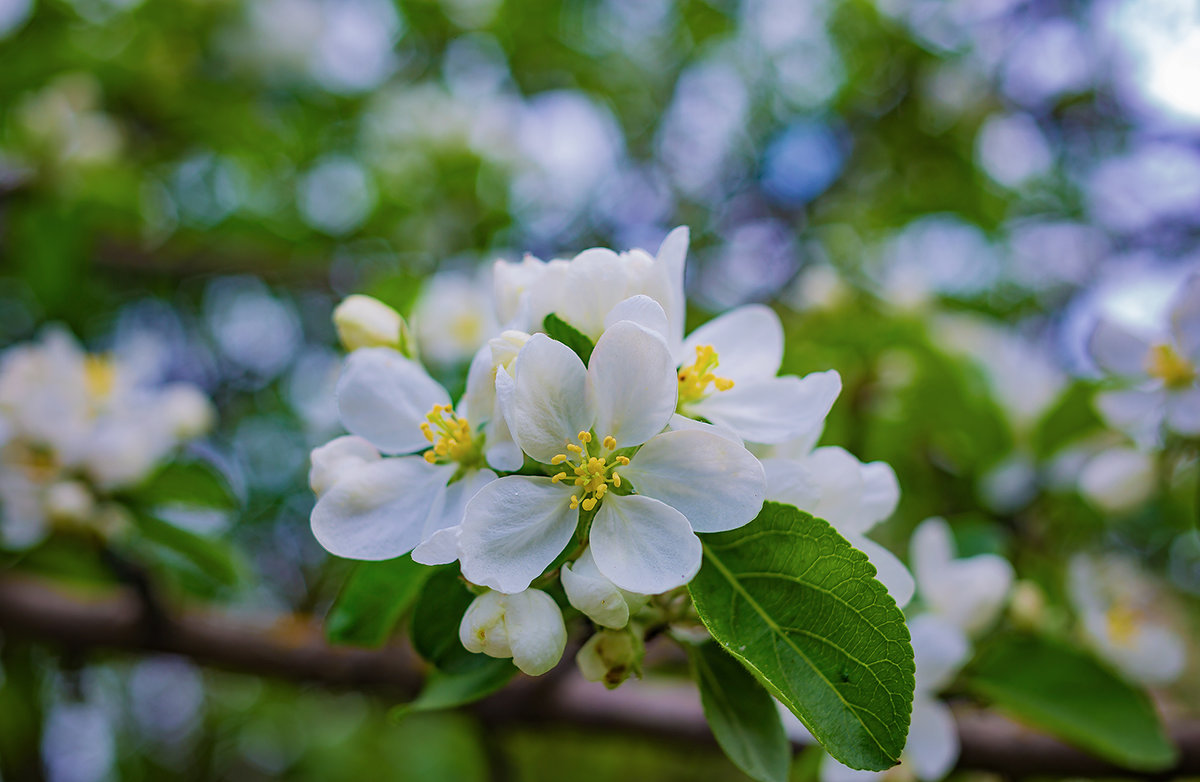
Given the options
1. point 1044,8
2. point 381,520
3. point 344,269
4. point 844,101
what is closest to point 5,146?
point 344,269

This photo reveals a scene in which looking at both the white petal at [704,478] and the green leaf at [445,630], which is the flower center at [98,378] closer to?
the green leaf at [445,630]

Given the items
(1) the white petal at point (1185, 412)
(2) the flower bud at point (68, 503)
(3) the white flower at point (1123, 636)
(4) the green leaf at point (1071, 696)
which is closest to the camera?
(4) the green leaf at point (1071, 696)

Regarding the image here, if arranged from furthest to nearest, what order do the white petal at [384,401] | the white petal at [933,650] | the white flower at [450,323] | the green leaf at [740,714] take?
the white flower at [450,323], the white petal at [933,650], the white petal at [384,401], the green leaf at [740,714]

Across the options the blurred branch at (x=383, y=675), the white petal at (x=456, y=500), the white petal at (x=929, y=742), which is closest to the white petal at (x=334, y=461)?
the white petal at (x=456, y=500)

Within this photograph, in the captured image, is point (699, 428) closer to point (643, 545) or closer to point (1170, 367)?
point (643, 545)

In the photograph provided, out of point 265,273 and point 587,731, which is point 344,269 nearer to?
point 265,273

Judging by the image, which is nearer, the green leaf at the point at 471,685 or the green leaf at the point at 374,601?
the green leaf at the point at 471,685
